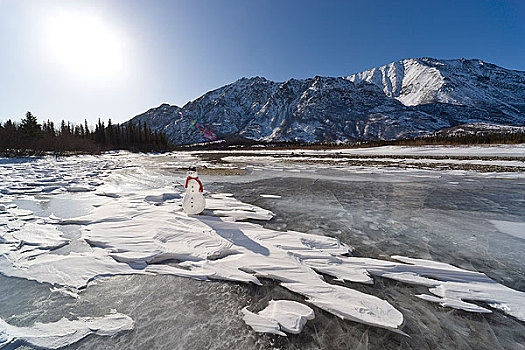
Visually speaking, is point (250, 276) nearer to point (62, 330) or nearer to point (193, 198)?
point (62, 330)

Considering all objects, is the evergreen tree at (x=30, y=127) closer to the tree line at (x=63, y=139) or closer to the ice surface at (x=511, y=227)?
the tree line at (x=63, y=139)

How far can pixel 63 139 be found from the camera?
1599 inches

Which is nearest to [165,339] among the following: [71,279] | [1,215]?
[71,279]

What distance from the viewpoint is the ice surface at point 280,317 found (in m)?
1.79

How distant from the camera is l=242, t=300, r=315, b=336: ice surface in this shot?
179 centimetres

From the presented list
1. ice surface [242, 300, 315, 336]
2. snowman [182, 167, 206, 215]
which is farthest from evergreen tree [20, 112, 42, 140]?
ice surface [242, 300, 315, 336]

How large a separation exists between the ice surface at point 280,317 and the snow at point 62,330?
42.0 inches

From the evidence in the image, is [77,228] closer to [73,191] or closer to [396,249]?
[73,191]

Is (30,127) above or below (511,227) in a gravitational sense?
above

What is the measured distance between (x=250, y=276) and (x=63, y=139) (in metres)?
54.7

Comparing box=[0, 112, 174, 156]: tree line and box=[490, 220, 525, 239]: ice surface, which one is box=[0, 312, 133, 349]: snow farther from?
box=[0, 112, 174, 156]: tree line

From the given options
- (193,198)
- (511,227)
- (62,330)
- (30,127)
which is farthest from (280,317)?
(30,127)

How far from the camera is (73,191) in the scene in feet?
23.7

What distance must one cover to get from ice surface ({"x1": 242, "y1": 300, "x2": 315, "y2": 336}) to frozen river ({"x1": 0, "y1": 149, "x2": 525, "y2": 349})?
59 mm
